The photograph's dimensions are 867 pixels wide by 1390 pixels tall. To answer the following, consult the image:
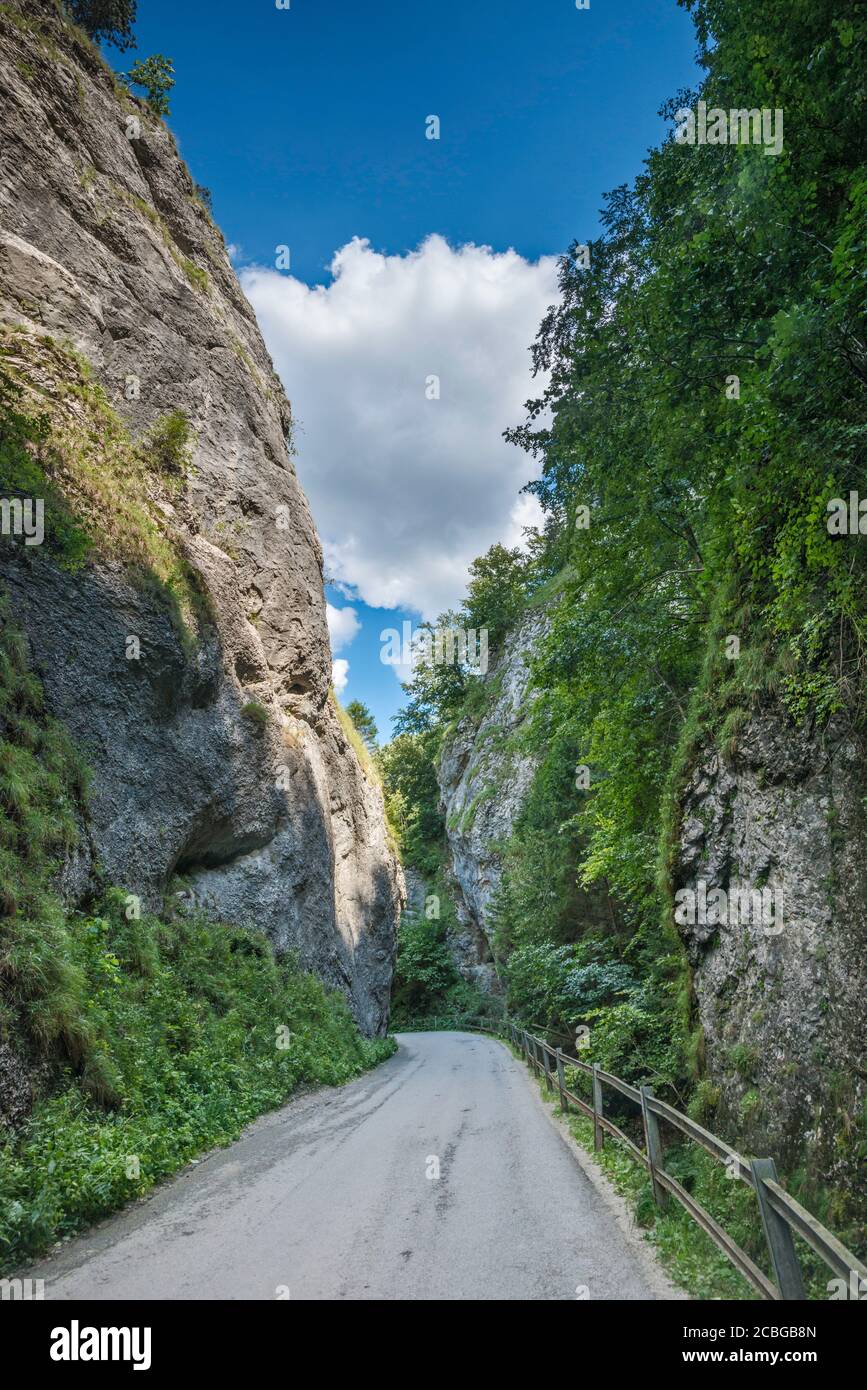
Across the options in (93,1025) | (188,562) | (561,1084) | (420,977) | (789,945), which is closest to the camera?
(789,945)

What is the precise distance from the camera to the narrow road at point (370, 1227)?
422cm

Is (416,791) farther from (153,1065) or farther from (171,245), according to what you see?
(153,1065)

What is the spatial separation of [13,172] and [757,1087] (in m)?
19.1

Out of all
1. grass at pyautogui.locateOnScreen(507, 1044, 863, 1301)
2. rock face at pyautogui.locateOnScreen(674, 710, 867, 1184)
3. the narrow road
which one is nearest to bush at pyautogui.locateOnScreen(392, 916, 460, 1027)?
the narrow road

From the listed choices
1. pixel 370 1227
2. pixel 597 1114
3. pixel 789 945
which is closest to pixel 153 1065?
pixel 370 1227

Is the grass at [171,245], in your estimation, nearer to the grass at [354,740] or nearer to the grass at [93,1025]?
the grass at [354,740]

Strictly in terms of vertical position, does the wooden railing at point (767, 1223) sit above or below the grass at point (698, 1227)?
above

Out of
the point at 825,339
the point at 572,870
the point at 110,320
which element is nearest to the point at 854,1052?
the point at 825,339

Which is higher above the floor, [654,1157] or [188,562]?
[188,562]

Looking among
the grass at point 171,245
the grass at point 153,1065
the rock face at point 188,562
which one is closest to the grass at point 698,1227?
the grass at point 153,1065

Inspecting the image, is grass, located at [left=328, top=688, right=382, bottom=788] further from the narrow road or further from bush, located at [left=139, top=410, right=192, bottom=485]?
the narrow road

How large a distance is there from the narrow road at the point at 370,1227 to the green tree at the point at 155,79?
26.2 metres

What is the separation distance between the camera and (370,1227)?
530 centimetres

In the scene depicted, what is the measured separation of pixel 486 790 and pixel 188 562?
2591cm
